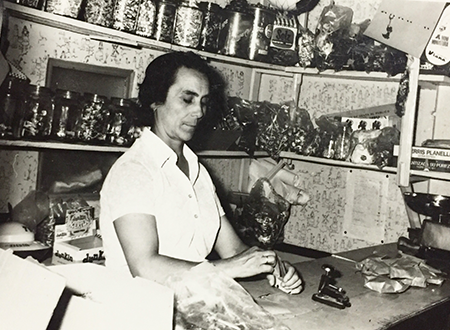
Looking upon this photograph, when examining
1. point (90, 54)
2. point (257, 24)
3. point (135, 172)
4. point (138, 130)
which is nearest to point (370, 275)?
point (135, 172)

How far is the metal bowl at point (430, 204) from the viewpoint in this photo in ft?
7.62

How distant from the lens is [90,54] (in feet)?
7.88

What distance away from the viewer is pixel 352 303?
169 centimetres

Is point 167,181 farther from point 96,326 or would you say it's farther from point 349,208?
point 349,208

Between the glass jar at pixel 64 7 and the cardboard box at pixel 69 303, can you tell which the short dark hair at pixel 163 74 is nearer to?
the glass jar at pixel 64 7

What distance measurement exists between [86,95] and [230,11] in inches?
45.4

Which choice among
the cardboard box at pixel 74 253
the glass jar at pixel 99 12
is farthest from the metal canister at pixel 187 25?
the cardboard box at pixel 74 253

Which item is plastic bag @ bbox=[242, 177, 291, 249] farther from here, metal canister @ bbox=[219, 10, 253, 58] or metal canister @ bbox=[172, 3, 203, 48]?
metal canister @ bbox=[172, 3, 203, 48]

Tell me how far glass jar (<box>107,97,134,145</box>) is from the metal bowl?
157 centimetres

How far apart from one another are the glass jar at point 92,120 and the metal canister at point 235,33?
0.92m

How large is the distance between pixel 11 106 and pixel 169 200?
74 centimetres

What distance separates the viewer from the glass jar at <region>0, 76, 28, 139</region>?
1756mm

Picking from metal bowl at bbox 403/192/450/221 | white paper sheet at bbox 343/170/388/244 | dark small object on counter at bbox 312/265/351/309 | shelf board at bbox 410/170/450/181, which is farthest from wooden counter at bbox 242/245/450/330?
white paper sheet at bbox 343/170/388/244

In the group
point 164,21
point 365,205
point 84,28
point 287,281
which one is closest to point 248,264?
point 287,281
